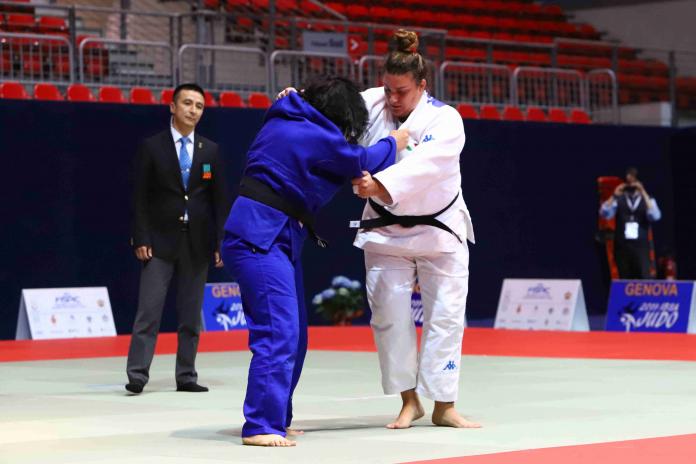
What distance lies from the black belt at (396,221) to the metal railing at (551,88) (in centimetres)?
1140

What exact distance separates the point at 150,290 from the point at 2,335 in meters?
5.72

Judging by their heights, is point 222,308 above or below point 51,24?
below

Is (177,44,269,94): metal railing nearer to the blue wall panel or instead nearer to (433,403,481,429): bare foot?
the blue wall panel

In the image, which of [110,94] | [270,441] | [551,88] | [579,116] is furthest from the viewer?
[579,116]

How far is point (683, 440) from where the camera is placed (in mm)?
5574

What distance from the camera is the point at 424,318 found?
6.34 m

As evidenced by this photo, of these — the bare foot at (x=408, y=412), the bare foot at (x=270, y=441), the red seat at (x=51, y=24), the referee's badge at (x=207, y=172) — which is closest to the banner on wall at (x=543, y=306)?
the red seat at (x=51, y=24)

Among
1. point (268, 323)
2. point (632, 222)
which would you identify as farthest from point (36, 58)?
point (268, 323)

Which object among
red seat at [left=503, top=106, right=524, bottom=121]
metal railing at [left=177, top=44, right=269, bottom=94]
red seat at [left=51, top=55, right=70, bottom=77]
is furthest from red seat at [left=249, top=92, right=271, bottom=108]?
red seat at [left=503, top=106, right=524, bottom=121]

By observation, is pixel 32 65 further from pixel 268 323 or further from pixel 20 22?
pixel 268 323

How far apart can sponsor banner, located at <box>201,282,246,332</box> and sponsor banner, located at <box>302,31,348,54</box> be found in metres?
3.31

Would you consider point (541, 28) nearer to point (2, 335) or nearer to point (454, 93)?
point (454, 93)

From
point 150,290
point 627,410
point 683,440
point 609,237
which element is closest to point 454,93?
point 609,237

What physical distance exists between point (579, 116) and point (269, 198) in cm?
1271
